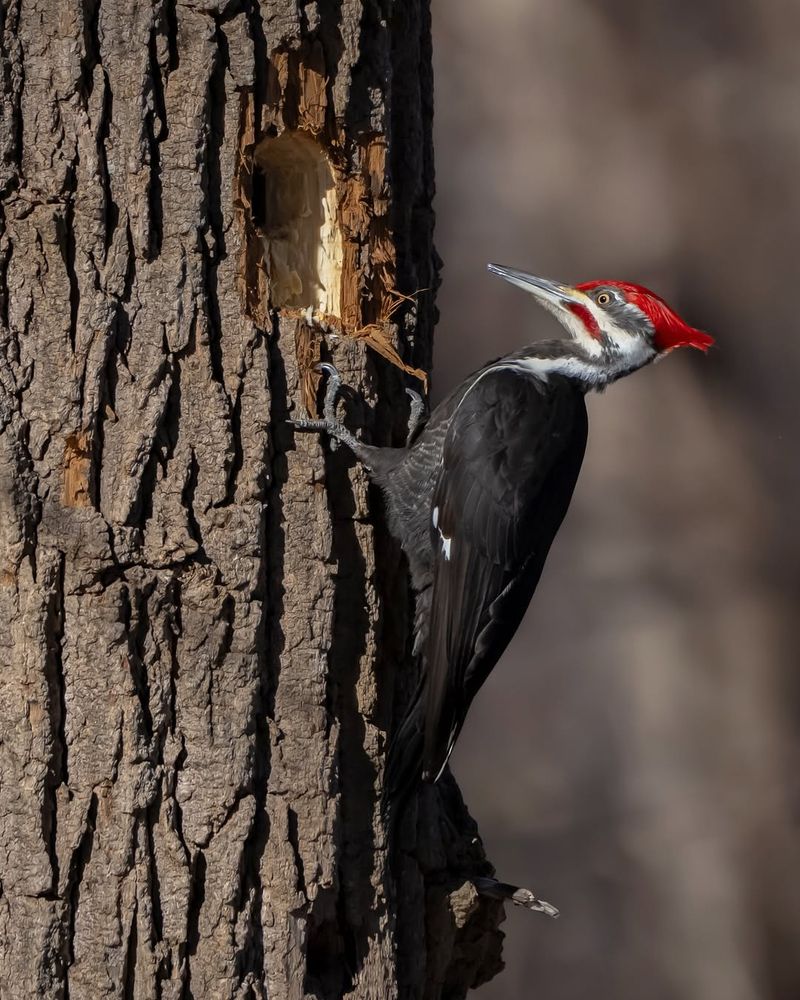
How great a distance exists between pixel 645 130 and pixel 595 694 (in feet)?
7.73

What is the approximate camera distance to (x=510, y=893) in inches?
110

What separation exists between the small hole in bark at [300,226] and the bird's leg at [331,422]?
0.57ft

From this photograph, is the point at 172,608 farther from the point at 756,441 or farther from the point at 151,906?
the point at 756,441

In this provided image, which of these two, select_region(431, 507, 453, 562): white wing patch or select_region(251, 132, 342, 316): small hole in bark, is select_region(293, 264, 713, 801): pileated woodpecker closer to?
select_region(431, 507, 453, 562): white wing patch

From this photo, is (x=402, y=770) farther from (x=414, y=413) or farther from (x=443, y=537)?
(x=414, y=413)

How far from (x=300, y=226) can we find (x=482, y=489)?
72 cm

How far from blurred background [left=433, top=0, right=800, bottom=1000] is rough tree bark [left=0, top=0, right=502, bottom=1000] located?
3.22 meters

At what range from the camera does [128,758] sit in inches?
96.7

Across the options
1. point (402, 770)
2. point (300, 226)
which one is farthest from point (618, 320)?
point (402, 770)

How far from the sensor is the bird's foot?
109 inches

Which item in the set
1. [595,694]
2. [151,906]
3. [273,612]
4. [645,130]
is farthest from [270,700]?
[645,130]

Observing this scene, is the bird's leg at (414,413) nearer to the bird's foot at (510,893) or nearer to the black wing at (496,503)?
the black wing at (496,503)

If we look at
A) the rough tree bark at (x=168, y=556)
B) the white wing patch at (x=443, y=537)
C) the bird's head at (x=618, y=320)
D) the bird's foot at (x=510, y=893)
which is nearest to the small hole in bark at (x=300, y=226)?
the rough tree bark at (x=168, y=556)

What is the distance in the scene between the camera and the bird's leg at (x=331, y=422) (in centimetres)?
260
